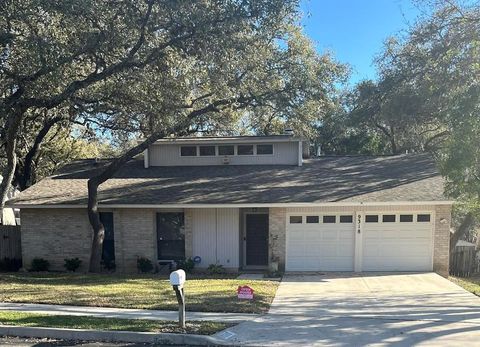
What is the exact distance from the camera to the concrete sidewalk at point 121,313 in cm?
858

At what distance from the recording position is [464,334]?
7.70m

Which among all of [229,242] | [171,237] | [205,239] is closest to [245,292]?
[229,242]

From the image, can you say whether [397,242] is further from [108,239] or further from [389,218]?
[108,239]

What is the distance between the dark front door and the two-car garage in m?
1.23

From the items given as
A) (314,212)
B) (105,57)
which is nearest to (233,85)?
(105,57)

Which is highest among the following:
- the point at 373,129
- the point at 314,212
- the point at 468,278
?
the point at 373,129

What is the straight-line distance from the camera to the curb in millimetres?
7273

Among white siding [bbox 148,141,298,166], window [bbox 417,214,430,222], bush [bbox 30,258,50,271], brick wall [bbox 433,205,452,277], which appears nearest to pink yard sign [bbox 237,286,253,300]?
window [bbox 417,214,430,222]

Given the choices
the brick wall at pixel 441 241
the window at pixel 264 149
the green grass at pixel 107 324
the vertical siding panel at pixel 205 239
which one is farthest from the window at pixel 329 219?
the green grass at pixel 107 324

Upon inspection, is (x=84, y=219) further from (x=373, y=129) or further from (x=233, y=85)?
(x=373, y=129)

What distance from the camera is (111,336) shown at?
7426 millimetres

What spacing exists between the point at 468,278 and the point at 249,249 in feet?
25.7

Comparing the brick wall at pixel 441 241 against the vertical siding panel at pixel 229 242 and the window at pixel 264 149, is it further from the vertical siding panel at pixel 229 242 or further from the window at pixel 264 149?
the window at pixel 264 149

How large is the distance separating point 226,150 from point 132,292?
9669 mm
